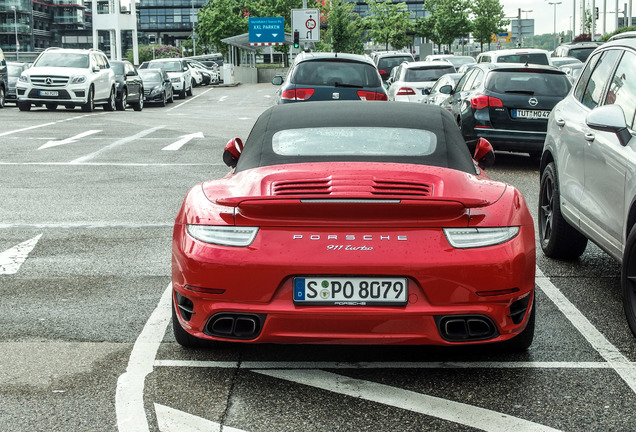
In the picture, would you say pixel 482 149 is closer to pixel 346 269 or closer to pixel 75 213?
pixel 346 269

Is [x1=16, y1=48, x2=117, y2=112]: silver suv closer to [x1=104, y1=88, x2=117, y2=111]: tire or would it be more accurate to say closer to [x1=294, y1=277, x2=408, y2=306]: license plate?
[x1=104, y1=88, x2=117, y2=111]: tire

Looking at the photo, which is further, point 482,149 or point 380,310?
point 482,149

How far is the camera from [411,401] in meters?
4.09

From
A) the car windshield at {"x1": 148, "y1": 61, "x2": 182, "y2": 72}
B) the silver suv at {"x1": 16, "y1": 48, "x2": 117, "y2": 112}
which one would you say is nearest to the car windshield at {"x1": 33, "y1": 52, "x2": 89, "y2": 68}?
the silver suv at {"x1": 16, "y1": 48, "x2": 117, "y2": 112}

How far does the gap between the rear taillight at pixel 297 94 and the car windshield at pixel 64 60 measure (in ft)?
50.7

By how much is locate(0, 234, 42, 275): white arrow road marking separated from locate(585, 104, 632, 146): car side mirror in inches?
158

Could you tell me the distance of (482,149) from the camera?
5574 mm

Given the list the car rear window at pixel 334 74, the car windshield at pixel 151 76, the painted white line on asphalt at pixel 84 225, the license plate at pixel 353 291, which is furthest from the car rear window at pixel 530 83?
the car windshield at pixel 151 76

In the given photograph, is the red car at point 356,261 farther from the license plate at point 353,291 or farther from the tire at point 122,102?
the tire at point 122,102

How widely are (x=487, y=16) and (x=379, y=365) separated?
90.1m

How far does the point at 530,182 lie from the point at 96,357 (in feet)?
27.8

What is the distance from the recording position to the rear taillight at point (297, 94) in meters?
15.6

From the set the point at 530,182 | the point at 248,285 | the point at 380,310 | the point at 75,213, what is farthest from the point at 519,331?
the point at 530,182

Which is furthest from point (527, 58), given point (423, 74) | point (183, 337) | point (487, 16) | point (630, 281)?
point (487, 16)
